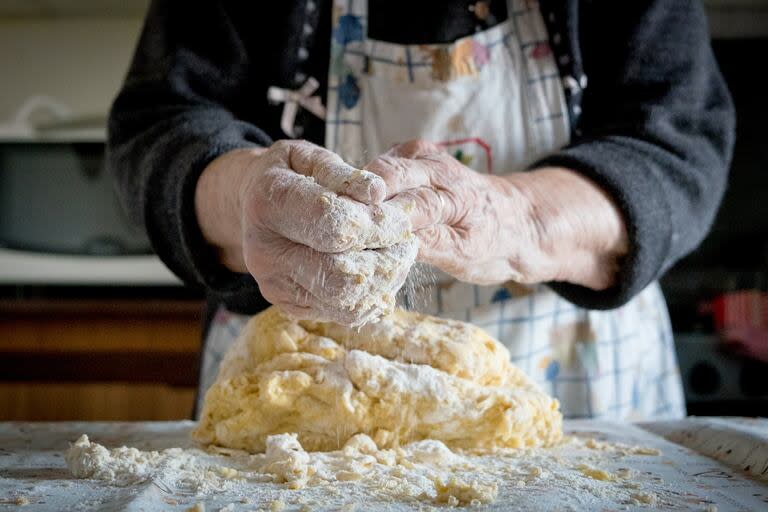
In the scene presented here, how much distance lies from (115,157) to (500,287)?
23.5 inches

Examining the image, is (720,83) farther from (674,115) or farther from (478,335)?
(478,335)

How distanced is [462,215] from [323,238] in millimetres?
209

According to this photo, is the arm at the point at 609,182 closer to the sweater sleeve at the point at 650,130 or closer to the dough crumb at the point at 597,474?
the sweater sleeve at the point at 650,130

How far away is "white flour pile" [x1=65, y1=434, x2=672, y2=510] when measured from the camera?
62cm

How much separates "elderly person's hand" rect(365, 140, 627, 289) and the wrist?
0.55 ft

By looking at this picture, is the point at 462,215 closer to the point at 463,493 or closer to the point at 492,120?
the point at 463,493

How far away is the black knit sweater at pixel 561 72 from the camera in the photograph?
39.7 inches

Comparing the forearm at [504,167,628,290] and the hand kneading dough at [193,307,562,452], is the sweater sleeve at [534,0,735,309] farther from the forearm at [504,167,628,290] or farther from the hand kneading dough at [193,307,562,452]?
the hand kneading dough at [193,307,562,452]

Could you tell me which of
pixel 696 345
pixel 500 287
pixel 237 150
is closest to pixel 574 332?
pixel 500 287

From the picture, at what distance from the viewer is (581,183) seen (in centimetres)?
95

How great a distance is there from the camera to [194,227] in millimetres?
901

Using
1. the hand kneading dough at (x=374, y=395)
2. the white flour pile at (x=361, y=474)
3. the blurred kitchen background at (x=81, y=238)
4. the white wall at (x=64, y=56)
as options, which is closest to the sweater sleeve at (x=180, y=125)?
the hand kneading dough at (x=374, y=395)

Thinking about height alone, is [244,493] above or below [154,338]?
above

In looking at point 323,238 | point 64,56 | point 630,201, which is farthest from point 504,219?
point 64,56
